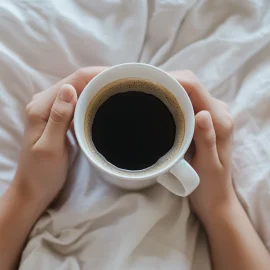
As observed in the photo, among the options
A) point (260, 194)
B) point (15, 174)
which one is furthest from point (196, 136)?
point (15, 174)

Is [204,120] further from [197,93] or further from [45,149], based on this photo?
[45,149]

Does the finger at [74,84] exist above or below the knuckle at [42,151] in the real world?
above

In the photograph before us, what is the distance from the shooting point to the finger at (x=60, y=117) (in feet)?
2.09

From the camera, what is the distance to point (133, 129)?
2.27 feet

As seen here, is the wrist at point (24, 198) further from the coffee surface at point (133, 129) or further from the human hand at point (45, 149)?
the coffee surface at point (133, 129)

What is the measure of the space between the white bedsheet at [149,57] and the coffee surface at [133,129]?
11 cm

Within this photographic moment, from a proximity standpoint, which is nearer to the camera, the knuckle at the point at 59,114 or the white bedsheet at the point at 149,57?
the knuckle at the point at 59,114

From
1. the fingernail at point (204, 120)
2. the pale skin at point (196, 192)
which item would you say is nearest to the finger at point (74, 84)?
the pale skin at point (196, 192)

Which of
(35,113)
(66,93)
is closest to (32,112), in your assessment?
(35,113)

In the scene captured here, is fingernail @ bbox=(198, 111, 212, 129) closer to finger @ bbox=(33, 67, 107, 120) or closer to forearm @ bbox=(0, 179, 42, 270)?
finger @ bbox=(33, 67, 107, 120)

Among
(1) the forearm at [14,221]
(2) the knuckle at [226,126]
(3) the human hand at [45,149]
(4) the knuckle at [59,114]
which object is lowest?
(1) the forearm at [14,221]

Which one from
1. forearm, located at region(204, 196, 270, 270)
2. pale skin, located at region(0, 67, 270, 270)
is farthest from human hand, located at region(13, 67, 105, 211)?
forearm, located at region(204, 196, 270, 270)

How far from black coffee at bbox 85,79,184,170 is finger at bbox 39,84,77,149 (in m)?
0.03

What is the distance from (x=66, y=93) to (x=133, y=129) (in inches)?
5.0
